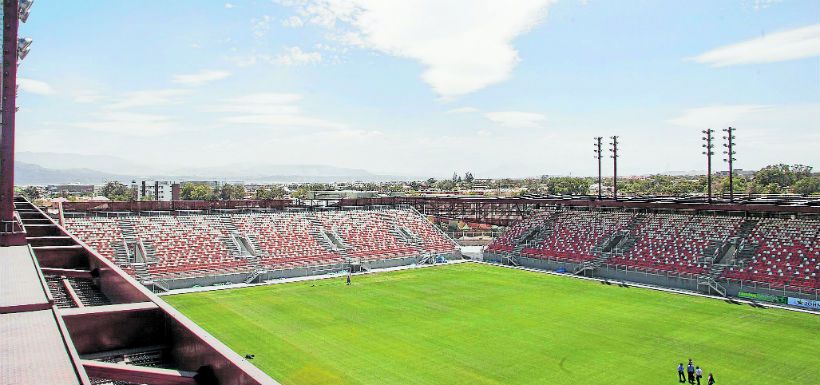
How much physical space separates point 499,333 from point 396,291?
41.3 feet

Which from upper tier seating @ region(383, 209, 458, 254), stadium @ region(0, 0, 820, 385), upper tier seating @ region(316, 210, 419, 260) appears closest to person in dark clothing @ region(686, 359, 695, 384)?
stadium @ region(0, 0, 820, 385)

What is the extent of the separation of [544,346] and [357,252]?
27137 millimetres

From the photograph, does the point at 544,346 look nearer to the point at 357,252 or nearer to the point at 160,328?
the point at 160,328

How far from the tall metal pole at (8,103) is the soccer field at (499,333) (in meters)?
10.8

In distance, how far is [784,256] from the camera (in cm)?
3794

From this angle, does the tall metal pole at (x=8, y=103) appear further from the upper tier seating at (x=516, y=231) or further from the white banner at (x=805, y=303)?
the upper tier seating at (x=516, y=231)

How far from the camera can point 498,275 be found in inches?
1841

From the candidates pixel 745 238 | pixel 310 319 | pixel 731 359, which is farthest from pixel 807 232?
pixel 310 319

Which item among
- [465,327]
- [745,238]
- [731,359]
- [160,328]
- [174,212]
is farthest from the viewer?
[174,212]

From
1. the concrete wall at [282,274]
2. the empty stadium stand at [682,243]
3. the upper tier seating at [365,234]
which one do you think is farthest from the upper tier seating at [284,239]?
the empty stadium stand at [682,243]

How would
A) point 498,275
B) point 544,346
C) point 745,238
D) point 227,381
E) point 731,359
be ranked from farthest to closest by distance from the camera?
point 498,275 < point 745,238 < point 544,346 < point 731,359 < point 227,381

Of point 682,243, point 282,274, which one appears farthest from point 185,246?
point 682,243

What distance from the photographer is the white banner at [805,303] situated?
3359cm

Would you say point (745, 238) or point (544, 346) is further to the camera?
point (745, 238)
